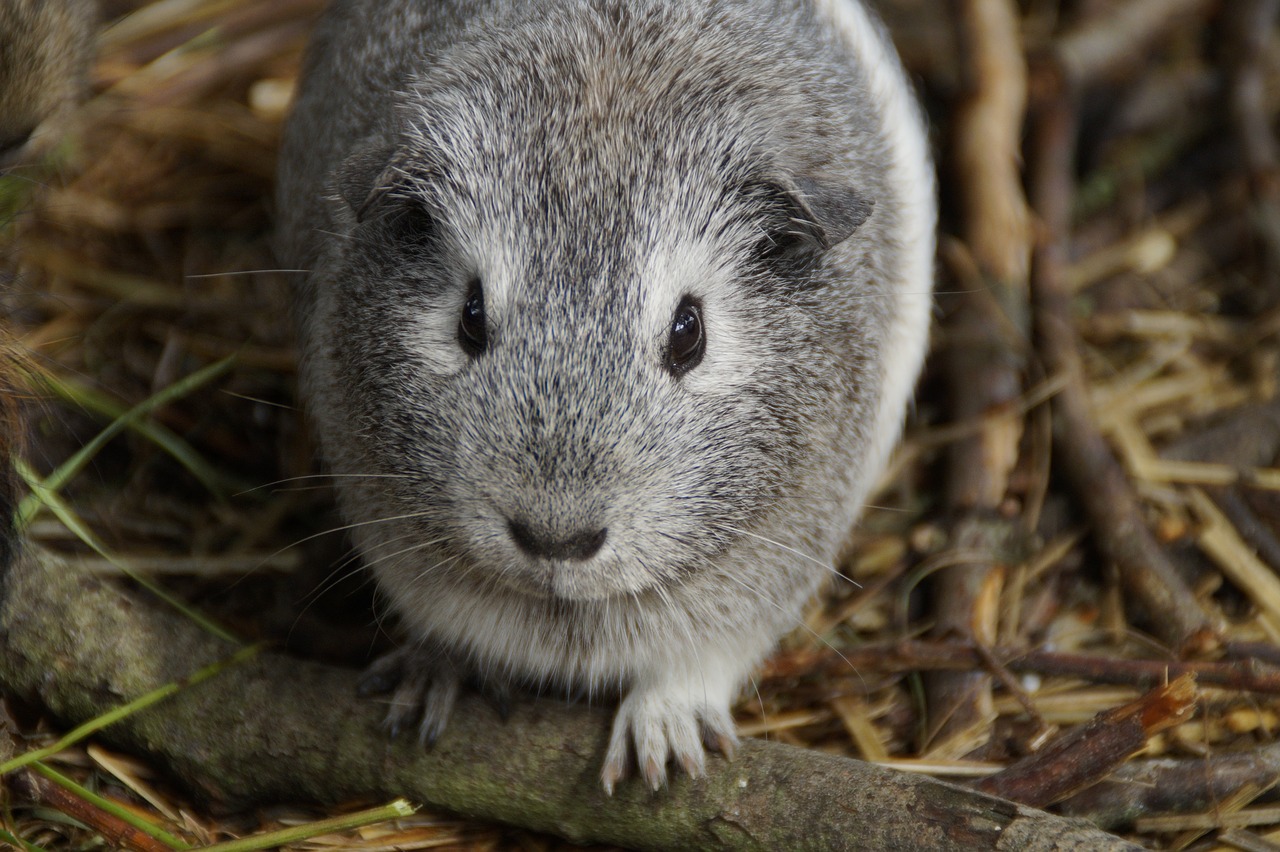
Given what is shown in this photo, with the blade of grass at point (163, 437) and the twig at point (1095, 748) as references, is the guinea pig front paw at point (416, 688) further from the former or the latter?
the twig at point (1095, 748)

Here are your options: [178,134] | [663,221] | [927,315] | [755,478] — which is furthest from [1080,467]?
[178,134]

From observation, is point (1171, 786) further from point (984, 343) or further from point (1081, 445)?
point (984, 343)

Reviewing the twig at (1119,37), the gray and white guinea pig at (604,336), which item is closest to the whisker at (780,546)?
the gray and white guinea pig at (604,336)

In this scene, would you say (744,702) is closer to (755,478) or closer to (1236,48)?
(755,478)

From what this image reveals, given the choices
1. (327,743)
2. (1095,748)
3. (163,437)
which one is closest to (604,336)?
(327,743)

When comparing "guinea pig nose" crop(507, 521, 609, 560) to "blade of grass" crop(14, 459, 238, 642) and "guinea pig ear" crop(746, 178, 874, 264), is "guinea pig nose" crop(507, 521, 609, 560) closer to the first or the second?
"guinea pig ear" crop(746, 178, 874, 264)

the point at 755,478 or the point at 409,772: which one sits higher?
the point at 755,478

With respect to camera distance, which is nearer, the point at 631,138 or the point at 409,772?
the point at 631,138
